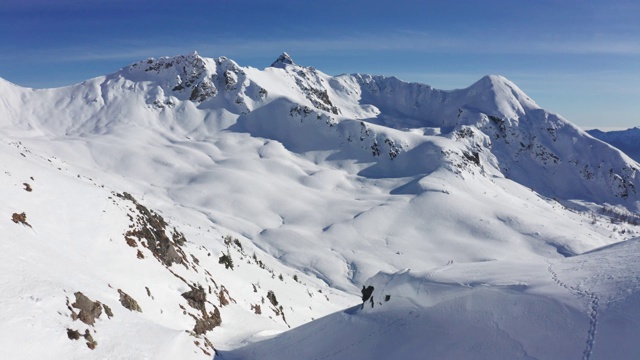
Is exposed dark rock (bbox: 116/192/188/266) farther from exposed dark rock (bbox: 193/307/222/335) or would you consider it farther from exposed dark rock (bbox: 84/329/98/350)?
exposed dark rock (bbox: 84/329/98/350)

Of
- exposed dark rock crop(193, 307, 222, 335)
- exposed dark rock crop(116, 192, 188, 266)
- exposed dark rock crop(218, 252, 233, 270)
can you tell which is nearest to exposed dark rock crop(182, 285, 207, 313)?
exposed dark rock crop(193, 307, 222, 335)

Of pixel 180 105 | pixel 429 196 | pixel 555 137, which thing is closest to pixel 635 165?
pixel 555 137

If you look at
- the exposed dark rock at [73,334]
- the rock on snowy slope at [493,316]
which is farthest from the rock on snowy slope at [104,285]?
the rock on snowy slope at [493,316]

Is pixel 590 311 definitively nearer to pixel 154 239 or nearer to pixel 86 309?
pixel 86 309

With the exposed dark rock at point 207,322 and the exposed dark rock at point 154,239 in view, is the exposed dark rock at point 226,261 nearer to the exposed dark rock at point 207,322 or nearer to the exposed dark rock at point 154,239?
the exposed dark rock at point 154,239

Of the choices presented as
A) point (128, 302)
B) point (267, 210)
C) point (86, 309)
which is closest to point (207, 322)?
point (128, 302)
